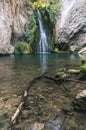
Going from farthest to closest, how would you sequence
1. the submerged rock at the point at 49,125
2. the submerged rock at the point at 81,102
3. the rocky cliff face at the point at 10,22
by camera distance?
the rocky cliff face at the point at 10,22 < the submerged rock at the point at 81,102 < the submerged rock at the point at 49,125

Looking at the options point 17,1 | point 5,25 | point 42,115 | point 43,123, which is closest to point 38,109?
point 42,115

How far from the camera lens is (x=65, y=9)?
1132 inches

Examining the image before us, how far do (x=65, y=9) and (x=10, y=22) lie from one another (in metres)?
9.14

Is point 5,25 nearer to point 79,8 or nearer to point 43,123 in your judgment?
point 79,8

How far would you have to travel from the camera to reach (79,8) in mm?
27672

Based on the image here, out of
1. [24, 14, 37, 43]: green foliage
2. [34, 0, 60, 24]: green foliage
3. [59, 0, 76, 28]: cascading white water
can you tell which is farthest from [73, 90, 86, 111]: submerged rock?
[59, 0, 76, 28]: cascading white water

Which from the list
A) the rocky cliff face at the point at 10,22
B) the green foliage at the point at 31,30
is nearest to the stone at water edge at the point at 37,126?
the rocky cliff face at the point at 10,22

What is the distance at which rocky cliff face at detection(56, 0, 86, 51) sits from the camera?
27.3m

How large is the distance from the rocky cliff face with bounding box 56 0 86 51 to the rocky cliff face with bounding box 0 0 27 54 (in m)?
5.13

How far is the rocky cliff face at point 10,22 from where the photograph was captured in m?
20.7

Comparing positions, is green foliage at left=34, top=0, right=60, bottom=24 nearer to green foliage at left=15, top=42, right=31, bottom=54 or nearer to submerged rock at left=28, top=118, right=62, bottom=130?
green foliage at left=15, top=42, right=31, bottom=54

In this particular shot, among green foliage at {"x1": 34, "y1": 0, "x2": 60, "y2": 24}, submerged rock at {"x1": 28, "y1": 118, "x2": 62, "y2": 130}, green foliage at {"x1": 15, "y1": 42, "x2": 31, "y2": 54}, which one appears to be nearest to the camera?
submerged rock at {"x1": 28, "y1": 118, "x2": 62, "y2": 130}

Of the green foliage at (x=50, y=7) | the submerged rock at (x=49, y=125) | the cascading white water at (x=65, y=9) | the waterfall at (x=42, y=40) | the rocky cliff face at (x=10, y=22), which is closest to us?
the submerged rock at (x=49, y=125)

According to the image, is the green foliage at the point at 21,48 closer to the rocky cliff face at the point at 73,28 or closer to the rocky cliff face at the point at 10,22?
the rocky cliff face at the point at 10,22
